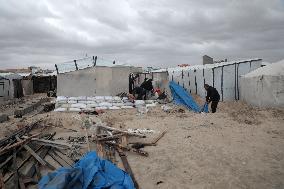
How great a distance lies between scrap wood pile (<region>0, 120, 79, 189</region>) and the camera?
645 cm

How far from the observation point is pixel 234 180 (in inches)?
242

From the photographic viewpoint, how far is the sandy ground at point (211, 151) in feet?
20.5

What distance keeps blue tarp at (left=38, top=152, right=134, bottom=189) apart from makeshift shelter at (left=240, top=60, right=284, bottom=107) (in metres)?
11.2

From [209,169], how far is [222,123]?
502 cm

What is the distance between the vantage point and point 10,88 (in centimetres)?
2734

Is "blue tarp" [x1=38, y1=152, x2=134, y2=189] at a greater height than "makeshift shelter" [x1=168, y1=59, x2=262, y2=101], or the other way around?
"makeshift shelter" [x1=168, y1=59, x2=262, y2=101]

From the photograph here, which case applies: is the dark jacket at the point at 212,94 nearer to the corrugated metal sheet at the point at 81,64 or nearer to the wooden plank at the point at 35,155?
the wooden plank at the point at 35,155

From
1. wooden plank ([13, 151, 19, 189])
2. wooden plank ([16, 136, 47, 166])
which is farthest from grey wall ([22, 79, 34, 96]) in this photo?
wooden plank ([13, 151, 19, 189])

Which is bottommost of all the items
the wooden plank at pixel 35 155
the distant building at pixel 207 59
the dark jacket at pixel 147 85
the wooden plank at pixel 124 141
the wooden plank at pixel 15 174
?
the wooden plank at pixel 15 174

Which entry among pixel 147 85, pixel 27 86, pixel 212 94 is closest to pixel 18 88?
pixel 27 86

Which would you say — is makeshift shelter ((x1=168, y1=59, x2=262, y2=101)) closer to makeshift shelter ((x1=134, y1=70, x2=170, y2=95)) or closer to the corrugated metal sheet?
makeshift shelter ((x1=134, y1=70, x2=170, y2=95))

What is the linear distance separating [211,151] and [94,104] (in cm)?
996

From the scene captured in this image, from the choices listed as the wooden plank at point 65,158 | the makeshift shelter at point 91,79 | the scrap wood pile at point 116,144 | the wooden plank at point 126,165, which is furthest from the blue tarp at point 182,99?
the wooden plank at point 65,158

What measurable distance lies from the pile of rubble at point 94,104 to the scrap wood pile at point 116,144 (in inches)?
243
